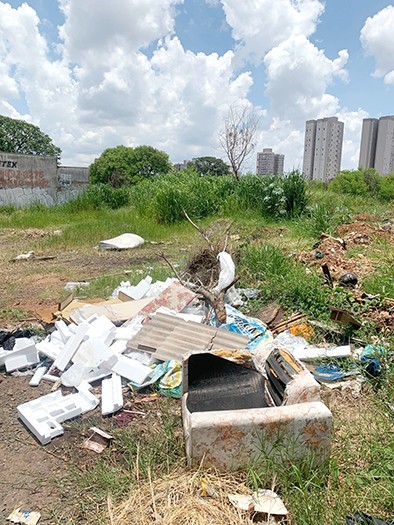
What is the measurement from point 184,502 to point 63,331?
2.08 metres

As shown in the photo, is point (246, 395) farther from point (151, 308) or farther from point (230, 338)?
point (151, 308)

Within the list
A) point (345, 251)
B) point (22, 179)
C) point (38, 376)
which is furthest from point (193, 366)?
point (22, 179)

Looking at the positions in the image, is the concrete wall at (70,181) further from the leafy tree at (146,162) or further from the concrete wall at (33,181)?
the leafy tree at (146,162)

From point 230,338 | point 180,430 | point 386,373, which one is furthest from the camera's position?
point 230,338

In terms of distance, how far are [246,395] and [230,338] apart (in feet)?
2.94

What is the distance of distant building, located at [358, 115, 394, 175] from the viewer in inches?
1772

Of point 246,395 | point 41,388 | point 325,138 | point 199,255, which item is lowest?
point 41,388

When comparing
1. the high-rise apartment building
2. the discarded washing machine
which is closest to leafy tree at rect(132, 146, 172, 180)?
the high-rise apartment building

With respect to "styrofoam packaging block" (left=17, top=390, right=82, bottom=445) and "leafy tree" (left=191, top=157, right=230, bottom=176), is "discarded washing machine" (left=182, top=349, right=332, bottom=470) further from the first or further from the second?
"leafy tree" (left=191, top=157, right=230, bottom=176)

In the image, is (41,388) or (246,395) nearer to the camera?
(246,395)

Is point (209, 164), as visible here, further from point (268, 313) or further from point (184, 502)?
point (184, 502)

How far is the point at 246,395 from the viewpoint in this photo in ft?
7.61

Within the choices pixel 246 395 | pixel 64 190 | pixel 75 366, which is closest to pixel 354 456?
pixel 246 395

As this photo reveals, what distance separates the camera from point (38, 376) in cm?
296
